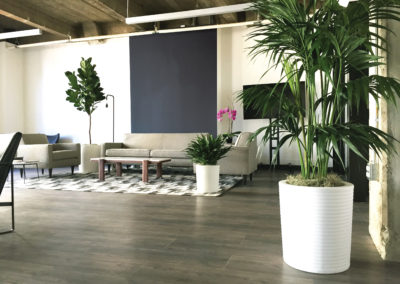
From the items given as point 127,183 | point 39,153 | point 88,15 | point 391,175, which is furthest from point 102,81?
point 391,175

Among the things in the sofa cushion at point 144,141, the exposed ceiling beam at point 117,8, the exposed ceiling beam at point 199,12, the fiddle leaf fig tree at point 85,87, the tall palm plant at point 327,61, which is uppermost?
the exposed ceiling beam at point 117,8

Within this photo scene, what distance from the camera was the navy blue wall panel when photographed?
7719 millimetres

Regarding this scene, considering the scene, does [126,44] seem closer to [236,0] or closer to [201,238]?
[236,0]

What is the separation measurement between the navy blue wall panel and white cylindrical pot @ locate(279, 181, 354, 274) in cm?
578

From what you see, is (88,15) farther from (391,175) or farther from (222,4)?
(391,175)

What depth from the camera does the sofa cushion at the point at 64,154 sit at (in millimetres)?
6345

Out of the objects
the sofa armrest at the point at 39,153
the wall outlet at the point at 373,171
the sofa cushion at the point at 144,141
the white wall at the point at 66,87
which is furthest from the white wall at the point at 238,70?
the wall outlet at the point at 373,171

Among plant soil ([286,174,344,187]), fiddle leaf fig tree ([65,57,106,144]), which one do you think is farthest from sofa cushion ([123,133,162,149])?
plant soil ([286,174,344,187])

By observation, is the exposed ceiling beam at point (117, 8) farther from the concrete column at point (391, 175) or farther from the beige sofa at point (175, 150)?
the concrete column at point (391, 175)

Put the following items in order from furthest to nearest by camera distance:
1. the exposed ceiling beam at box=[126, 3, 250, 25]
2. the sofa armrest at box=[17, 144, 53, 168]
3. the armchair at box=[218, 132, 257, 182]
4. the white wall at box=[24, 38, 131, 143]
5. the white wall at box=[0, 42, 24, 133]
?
1. the white wall at box=[0, 42, 24, 133]
2. the white wall at box=[24, 38, 131, 143]
3. the sofa armrest at box=[17, 144, 53, 168]
4. the exposed ceiling beam at box=[126, 3, 250, 25]
5. the armchair at box=[218, 132, 257, 182]

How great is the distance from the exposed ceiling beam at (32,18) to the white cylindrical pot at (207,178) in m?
4.63

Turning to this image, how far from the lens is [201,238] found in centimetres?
256

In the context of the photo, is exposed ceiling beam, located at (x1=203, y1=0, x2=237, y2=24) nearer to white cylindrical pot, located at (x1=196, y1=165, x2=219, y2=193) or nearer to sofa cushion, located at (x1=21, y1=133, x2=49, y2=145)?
white cylindrical pot, located at (x1=196, y1=165, x2=219, y2=193)

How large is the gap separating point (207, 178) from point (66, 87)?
6.19 meters
